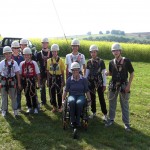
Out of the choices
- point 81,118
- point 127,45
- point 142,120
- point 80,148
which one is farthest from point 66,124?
point 127,45

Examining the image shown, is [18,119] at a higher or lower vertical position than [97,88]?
lower

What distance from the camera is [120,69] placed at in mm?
7691

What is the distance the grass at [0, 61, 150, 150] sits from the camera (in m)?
7.03

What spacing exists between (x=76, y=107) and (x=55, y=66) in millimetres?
1746

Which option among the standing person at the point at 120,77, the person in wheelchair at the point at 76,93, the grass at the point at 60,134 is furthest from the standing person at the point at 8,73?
the standing person at the point at 120,77

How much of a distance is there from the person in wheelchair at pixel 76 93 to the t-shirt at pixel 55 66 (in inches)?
43.3

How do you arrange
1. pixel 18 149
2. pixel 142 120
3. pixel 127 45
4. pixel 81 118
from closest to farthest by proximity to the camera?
pixel 18 149 → pixel 81 118 → pixel 142 120 → pixel 127 45

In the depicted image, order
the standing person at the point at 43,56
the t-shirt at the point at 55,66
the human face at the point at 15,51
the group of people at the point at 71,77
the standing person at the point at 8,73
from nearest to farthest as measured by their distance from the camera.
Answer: the group of people at the point at 71,77, the standing person at the point at 8,73, the t-shirt at the point at 55,66, the human face at the point at 15,51, the standing person at the point at 43,56

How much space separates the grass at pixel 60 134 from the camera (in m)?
7.03

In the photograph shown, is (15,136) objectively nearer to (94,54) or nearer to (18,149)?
(18,149)

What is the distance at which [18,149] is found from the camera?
678 centimetres

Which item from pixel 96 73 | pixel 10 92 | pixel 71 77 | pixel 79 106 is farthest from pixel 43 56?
pixel 79 106

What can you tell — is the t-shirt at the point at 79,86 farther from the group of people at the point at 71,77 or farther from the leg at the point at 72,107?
the leg at the point at 72,107

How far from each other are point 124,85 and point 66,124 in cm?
182
